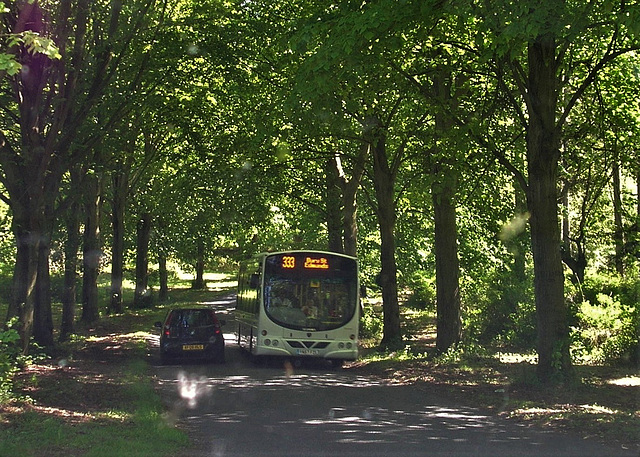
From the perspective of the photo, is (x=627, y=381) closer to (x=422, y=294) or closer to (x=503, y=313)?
(x=503, y=313)

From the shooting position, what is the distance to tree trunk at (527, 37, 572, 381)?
47.4ft

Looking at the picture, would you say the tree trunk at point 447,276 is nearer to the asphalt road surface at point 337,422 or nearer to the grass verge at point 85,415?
the asphalt road surface at point 337,422

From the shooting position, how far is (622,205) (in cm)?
2409

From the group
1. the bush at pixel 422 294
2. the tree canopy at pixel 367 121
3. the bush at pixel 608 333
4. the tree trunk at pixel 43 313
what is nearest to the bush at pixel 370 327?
the tree canopy at pixel 367 121

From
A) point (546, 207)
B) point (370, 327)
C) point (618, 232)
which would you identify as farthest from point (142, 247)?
point (546, 207)

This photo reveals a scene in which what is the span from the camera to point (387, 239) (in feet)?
78.5

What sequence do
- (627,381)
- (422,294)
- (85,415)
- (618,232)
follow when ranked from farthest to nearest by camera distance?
(422,294), (618,232), (627,381), (85,415)

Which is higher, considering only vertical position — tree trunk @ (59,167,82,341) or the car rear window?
tree trunk @ (59,167,82,341)

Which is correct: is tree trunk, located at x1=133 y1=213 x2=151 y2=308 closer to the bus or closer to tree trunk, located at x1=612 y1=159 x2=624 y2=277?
the bus

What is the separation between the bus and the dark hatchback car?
139cm

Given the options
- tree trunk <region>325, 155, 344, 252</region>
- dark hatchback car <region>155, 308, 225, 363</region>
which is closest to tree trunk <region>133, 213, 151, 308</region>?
tree trunk <region>325, 155, 344, 252</region>

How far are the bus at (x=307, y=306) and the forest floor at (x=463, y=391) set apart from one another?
1.25m

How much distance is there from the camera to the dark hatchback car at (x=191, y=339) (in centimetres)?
2172

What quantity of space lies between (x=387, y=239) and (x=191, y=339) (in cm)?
679
